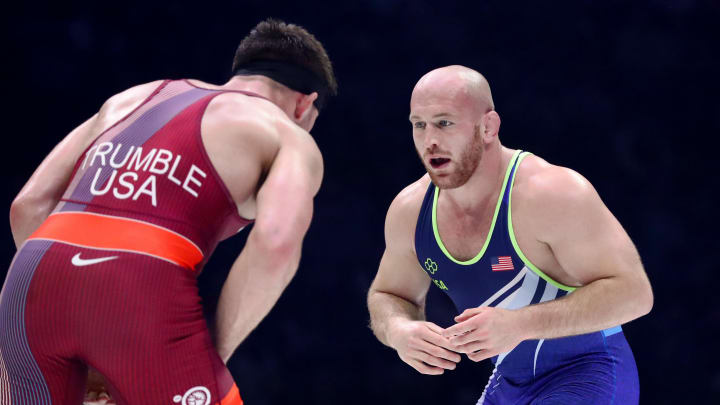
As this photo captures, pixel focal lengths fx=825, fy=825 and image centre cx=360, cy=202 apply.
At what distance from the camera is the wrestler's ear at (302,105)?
9.34 ft

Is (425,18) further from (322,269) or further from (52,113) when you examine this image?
(52,113)

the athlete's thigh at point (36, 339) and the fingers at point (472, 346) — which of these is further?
the fingers at point (472, 346)

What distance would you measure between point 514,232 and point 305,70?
99 centimetres

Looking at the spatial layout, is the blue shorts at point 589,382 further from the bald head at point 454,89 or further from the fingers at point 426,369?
the bald head at point 454,89

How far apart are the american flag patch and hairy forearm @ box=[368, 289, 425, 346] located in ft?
1.33

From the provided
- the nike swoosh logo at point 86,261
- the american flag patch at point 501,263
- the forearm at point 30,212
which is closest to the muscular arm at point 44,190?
the forearm at point 30,212

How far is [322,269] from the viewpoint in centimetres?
597

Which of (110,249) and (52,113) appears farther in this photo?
(52,113)

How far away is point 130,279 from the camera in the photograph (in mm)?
2162

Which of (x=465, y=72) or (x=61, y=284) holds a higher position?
(x=465, y=72)

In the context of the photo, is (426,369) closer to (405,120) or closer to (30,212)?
(30,212)

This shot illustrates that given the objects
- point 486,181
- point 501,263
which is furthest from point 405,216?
point 501,263

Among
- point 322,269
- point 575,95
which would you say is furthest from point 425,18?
point 322,269

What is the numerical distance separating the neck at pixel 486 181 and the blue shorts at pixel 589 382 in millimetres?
687
